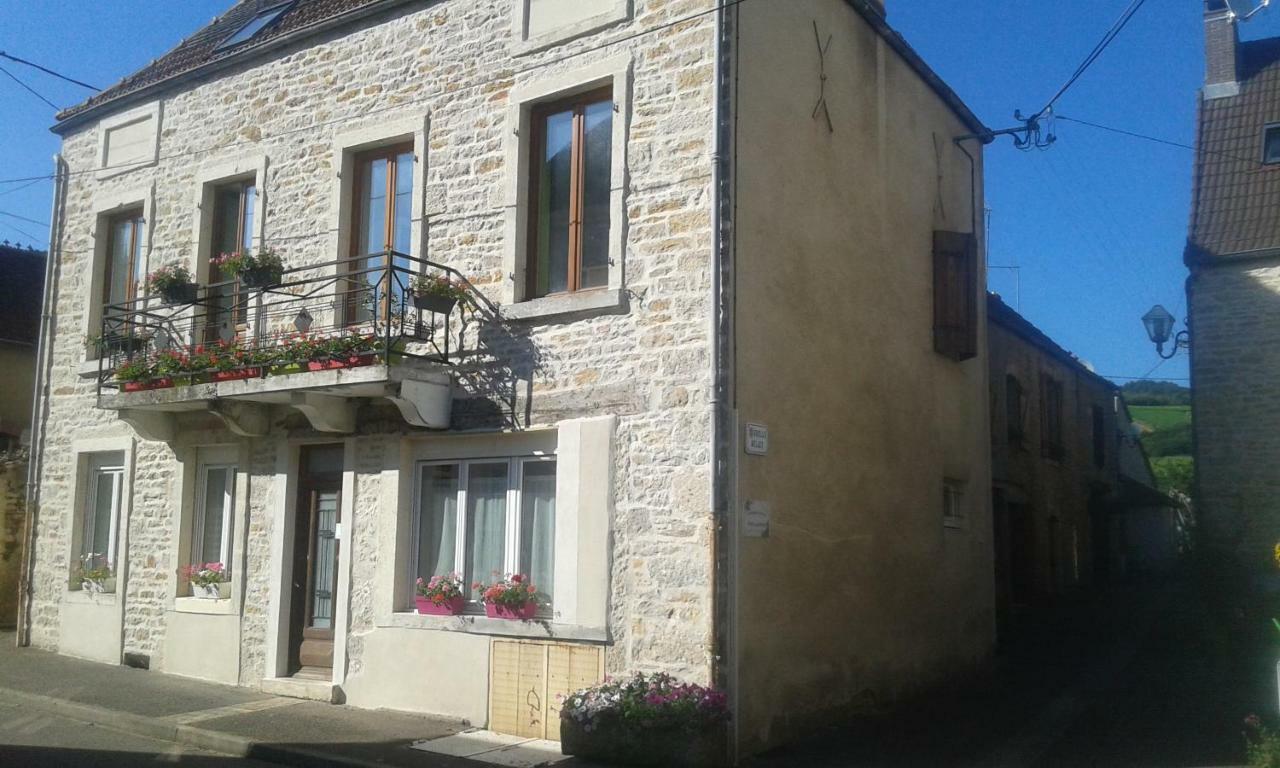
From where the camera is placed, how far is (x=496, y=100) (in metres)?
10.4

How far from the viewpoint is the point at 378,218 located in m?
11.4

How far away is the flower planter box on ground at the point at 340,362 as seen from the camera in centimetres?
972

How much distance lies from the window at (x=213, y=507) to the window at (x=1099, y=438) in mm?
18600

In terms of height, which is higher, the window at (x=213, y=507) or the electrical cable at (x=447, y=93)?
the electrical cable at (x=447, y=93)

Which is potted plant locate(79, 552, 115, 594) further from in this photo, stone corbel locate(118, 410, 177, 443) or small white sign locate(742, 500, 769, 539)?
small white sign locate(742, 500, 769, 539)

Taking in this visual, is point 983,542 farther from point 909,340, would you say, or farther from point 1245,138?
point 1245,138

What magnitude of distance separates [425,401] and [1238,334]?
13.7m

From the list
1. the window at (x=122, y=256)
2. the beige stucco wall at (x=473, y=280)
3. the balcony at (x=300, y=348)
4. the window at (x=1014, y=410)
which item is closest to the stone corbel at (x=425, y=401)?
the balcony at (x=300, y=348)

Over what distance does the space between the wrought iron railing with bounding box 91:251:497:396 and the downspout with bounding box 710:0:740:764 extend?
2376 millimetres

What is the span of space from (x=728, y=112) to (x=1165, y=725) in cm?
650

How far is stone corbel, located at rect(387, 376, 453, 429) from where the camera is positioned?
385 inches

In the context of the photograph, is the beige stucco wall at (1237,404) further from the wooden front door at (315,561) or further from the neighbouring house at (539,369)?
the wooden front door at (315,561)

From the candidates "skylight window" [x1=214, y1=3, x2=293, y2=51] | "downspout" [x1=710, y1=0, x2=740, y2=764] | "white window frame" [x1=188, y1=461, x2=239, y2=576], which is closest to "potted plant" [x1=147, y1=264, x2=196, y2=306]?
"white window frame" [x1=188, y1=461, x2=239, y2=576]

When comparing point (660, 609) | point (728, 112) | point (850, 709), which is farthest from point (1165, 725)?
point (728, 112)
